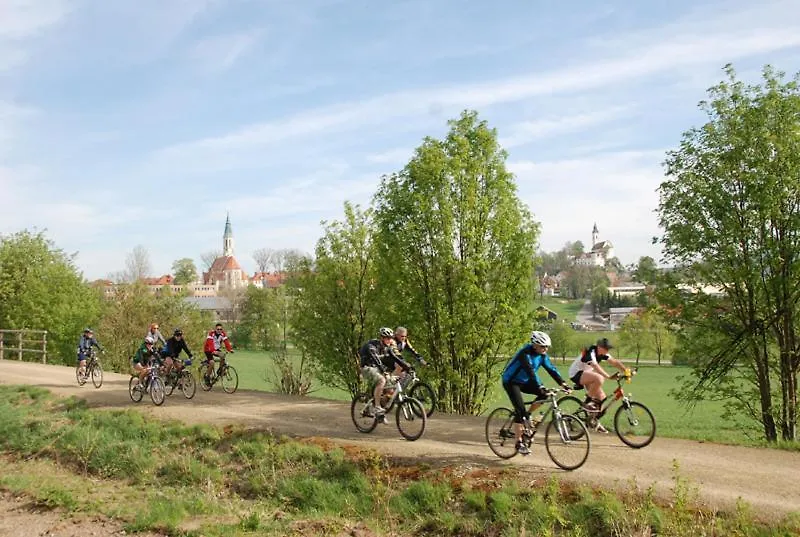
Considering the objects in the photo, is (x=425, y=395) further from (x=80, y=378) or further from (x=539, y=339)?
(x=80, y=378)

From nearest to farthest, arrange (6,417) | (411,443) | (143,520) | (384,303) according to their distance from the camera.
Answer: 1. (143,520)
2. (411,443)
3. (6,417)
4. (384,303)

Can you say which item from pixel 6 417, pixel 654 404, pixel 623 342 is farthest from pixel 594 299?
pixel 6 417

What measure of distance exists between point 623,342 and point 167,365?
7784 centimetres

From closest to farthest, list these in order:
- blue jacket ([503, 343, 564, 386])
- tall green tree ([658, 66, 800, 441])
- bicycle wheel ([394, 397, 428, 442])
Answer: blue jacket ([503, 343, 564, 386])
bicycle wheel ([394, 397, 428, 442])
tall green tree ([658, 66, 800, 441])

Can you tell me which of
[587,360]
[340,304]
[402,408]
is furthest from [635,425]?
[340,304]

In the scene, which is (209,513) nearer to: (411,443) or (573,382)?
(411,443)

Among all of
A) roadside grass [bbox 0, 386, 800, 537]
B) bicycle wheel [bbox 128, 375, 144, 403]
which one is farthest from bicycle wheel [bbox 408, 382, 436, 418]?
bicycle wheel [bbox 128, 375, 144, 403]

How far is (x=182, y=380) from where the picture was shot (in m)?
18.1

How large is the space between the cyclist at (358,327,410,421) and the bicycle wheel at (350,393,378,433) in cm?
31

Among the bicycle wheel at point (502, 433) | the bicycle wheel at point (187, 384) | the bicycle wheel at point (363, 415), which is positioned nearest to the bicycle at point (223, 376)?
the bicycle wheel at point (187, 384)

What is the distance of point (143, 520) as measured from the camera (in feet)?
33.2

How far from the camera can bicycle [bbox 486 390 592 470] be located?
9.72 m

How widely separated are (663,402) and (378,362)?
144 ft

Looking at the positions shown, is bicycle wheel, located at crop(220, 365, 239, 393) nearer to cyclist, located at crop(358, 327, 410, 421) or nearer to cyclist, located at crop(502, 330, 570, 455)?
cyclist, located at crop(358, 327, 410, 421)
